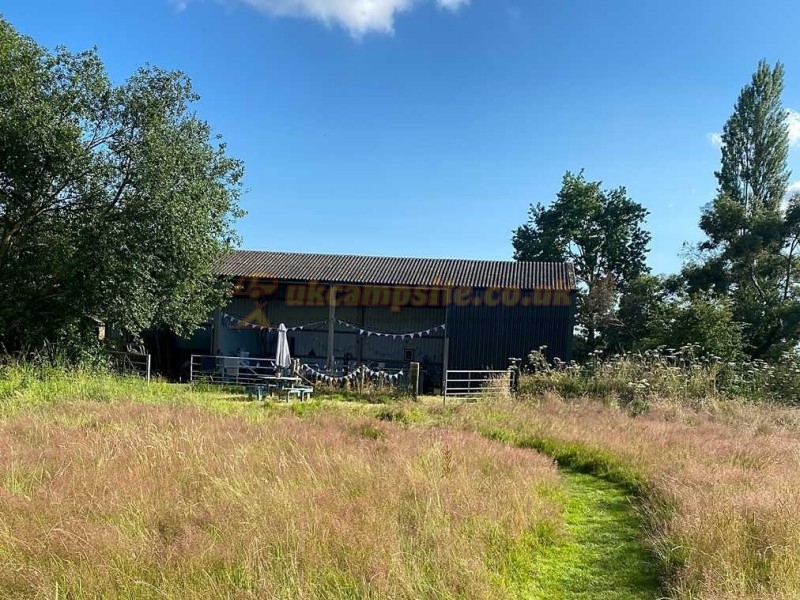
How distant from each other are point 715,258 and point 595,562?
2105cm

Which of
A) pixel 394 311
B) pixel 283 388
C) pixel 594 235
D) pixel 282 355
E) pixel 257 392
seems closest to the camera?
pixel 257 392

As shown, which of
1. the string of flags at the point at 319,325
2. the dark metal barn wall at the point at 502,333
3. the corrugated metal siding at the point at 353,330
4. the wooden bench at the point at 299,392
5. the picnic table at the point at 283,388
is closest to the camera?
the picnic table at the point at 283,388

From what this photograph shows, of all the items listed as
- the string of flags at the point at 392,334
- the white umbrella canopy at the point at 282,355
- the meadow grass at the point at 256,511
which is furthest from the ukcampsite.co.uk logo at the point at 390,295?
the meadow grass at the point at 256,511

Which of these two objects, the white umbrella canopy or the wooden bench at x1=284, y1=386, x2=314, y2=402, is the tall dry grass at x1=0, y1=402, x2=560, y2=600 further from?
the white umbrella canopy

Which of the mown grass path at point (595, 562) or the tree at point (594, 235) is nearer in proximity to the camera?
the mown grass path at point (595, 562)

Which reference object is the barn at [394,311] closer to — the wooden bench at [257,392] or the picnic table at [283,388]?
the picnic table at [283,388]

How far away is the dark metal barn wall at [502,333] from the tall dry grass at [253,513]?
34.7 ft

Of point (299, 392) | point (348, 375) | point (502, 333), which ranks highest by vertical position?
point (502, 333)

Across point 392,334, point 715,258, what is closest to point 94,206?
point 392,334

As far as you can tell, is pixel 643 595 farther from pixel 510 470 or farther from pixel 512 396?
pixel 512 396

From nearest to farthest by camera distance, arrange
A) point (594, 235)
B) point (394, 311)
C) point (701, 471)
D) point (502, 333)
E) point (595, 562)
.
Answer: point (595, 562), point (701, 471), point (502, 333), point (394, 311), point (594, 235)

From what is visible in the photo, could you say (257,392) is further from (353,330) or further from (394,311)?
(394,311)

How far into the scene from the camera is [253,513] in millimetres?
4008

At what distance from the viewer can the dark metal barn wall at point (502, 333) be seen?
56.1ft
